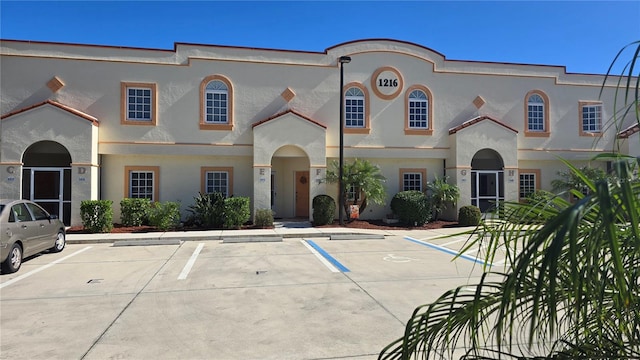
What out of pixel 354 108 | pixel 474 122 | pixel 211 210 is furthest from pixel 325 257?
pixel 474 122

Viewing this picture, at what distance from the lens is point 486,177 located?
22078mm

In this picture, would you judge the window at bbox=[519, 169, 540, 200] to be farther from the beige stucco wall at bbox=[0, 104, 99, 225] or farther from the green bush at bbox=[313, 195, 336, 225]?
the beige stucco wall at bbox=[0, 104, 99, 225]

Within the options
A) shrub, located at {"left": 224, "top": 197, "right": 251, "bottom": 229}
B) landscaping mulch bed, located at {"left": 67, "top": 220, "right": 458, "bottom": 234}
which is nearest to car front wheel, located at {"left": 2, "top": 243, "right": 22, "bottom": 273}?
landscaping mulch bed, located at {"left": 67, "top": 220, "right": 458, "bottom": 234}

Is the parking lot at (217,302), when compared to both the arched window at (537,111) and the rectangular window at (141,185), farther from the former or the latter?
the arched window at (537,111)

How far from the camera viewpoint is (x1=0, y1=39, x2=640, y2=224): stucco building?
690 inches

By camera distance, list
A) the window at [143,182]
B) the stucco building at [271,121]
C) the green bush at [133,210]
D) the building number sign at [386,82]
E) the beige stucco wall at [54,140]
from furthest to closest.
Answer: the building number sign at [386,82] < the window at [143,182] < the stucco building at [271,121] < the green bush at [133,210] < the beige stucco wall at [54,140]

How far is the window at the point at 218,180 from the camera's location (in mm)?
19312

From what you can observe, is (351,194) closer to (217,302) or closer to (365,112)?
(365,112)

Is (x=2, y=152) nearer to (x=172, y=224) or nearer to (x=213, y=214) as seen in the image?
(x=172, y=224)

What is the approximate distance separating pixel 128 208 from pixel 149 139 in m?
3.29

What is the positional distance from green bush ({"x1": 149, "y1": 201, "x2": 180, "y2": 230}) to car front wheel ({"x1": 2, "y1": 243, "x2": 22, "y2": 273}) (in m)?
6.99

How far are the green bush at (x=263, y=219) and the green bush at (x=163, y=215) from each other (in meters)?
3.39

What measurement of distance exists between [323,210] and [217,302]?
1111 centimetres

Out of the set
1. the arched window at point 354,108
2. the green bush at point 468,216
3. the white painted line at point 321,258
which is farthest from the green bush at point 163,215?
the green bush at point 468,216
